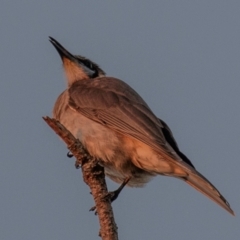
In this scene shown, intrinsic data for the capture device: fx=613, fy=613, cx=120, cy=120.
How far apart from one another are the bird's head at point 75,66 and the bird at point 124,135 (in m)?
0.86

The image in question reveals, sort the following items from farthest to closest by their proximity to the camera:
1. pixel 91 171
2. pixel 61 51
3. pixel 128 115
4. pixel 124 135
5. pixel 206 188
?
pixel 61 51 < pixel 128 115 < pixel 124 135 < pixel 206 188 < pixel 91 171

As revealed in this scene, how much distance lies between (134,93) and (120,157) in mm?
1409

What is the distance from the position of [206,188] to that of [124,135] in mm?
1416

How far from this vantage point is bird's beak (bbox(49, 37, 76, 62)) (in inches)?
369

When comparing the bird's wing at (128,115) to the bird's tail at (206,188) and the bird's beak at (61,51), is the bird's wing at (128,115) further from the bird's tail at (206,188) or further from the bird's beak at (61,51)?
the bird's beak at (61,51)

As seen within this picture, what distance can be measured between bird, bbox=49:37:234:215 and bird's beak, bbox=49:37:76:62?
98 cm

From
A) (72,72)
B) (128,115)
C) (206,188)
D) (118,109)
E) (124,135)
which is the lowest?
(206,188)

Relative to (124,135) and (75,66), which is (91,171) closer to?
(124,135)

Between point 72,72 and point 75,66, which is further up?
point 75,66

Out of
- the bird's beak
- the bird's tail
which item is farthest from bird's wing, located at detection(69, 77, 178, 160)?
the bird's beak

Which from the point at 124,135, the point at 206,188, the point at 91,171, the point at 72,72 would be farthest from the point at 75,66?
the point at 206,188

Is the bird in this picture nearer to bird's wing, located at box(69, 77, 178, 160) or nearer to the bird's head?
bird's wing, located at box(69, 77, 178, 160)

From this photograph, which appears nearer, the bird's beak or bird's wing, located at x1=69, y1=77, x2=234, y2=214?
bird's wing, located at x1=69, y1=77, x2=234, y2=214

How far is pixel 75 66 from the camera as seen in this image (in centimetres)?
973
